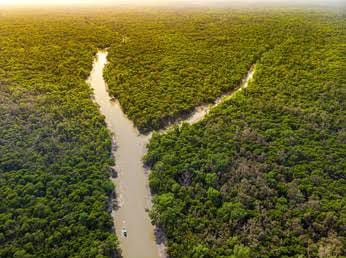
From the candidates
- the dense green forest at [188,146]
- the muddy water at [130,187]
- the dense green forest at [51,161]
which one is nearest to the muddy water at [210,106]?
the dense green forest at [188,146]

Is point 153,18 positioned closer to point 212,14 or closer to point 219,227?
point 212,14

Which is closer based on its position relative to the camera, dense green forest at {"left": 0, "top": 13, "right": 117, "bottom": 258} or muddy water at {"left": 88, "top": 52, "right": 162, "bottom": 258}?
dense green forest at {"left": 0, "top": 13, "right": 117, "bottom": 258}

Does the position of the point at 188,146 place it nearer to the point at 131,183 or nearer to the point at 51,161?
the point at 131,183

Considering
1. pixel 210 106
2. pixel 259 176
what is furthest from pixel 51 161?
pixel 210 106

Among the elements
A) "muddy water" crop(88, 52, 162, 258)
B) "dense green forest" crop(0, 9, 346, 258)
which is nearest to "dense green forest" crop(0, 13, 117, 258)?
"dense green forest" crop(0, 9, 346, 258)

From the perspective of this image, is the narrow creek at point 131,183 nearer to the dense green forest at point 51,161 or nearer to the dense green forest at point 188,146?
the dense green forest at point 188,146

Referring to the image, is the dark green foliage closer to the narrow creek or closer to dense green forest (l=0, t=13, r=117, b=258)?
the narrow creek
